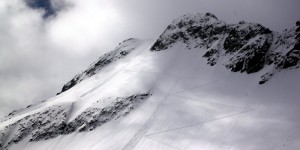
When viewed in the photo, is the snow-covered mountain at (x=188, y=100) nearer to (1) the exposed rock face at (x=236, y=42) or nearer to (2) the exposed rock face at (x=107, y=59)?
(1) the exposed rock face at (x=236, y=42)

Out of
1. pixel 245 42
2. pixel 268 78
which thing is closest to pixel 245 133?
pixel 268 78

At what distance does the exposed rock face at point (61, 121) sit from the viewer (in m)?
63.2

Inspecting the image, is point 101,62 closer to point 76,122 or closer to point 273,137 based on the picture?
point 76,122

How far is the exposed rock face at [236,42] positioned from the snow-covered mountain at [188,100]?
7.8 inches

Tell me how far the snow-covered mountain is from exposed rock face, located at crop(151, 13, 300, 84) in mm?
199

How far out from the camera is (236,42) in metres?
64.6

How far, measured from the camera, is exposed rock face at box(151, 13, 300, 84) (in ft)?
178

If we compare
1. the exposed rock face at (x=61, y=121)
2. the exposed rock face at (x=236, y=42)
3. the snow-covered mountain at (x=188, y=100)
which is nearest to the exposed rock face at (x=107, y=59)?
the snow-covered mountain at (x=188, y=100)

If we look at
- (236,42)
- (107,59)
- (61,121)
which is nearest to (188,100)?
(236,42)

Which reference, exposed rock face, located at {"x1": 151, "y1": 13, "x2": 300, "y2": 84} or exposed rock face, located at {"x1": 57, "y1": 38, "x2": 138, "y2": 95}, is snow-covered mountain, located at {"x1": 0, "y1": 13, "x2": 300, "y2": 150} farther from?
exposed rock face, located at {"x1": 57, "y1": 38, "x2": 138, "y2": 95}

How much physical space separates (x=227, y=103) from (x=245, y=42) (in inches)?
683

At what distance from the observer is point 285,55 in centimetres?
5225

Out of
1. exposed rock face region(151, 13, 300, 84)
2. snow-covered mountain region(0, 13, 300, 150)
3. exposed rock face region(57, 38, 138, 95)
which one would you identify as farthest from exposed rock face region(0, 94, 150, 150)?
exposed rock face region(57, 38, 138, 95)

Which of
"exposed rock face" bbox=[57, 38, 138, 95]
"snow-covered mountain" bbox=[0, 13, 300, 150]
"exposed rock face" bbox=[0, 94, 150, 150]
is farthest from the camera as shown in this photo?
"exposed rock face" bbox=[57, 38, 138, 95]
